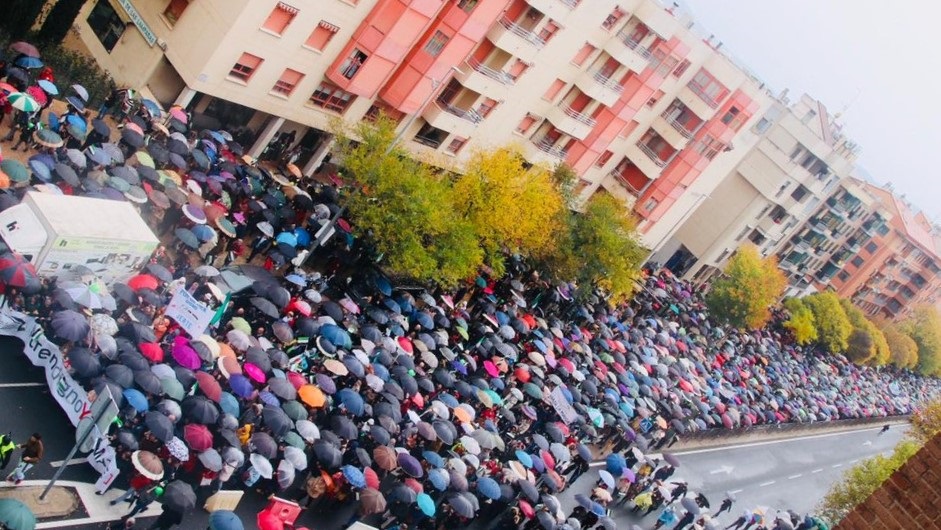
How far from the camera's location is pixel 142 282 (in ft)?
89.0

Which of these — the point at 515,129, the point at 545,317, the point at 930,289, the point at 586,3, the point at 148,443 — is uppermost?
the point at 930,289

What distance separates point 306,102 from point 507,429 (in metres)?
20.3

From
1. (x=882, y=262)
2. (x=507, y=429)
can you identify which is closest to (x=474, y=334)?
(x=507, y=429)

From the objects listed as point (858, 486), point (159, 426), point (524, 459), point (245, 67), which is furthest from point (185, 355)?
point (858, 486)

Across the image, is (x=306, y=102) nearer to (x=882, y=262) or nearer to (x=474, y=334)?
(x=474, y=334)

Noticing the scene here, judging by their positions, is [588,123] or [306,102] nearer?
[306,102]

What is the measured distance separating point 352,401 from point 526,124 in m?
32.5

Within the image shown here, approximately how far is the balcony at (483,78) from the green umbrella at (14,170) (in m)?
27.1

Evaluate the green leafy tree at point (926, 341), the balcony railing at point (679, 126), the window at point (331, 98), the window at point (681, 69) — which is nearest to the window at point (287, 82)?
the window at point (331, 98)

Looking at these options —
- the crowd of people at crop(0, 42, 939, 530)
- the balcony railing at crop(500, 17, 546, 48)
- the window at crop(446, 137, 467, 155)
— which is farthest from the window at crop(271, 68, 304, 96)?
the balcony railing at crop(500, 17, 546, 48)

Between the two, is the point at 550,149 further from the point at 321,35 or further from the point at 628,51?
the point at 321,35

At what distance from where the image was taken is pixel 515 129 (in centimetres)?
5575

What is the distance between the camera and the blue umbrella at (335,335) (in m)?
31.5

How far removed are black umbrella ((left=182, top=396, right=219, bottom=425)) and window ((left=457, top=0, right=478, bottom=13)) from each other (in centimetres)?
→ 2872
